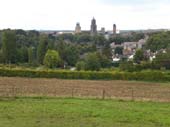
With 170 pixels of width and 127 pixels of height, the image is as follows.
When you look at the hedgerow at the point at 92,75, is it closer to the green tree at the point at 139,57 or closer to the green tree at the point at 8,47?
the green tree at the point at 8,47

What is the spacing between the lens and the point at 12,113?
2066cm

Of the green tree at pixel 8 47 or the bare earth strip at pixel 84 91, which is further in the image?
the green tree at pixel 8 47

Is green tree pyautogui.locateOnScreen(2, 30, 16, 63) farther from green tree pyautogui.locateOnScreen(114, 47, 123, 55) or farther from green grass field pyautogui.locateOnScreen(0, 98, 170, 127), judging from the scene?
green tree pyautogui.locateOnScreen(114, 47, 123, 55)

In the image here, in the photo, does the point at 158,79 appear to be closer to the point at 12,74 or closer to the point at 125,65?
the point at 125,65

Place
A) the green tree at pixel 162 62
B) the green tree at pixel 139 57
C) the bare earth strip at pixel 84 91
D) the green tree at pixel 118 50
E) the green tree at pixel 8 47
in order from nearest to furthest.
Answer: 1. the bare earth strip at pixel 84 91
2. the green tree at pixel 162 62
3. the green tree at pixel 8 47
4. the green tree at pixel 139 57
5. the green tree at pixel 118 50

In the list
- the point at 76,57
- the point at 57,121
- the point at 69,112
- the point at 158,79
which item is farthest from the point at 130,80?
the point at 76,57

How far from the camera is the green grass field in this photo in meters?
18.4

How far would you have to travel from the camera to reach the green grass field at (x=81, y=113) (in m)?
18.4

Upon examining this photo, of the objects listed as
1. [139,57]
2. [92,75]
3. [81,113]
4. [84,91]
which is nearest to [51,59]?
[139,57]

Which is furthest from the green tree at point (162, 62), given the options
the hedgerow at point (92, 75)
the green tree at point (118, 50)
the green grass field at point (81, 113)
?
the green tree at point (118, 50)

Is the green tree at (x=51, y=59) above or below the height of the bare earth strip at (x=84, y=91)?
above

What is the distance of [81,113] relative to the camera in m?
21.4

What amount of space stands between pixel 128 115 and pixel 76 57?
70.9m

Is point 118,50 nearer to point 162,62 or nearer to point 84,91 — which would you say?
point 162,62
